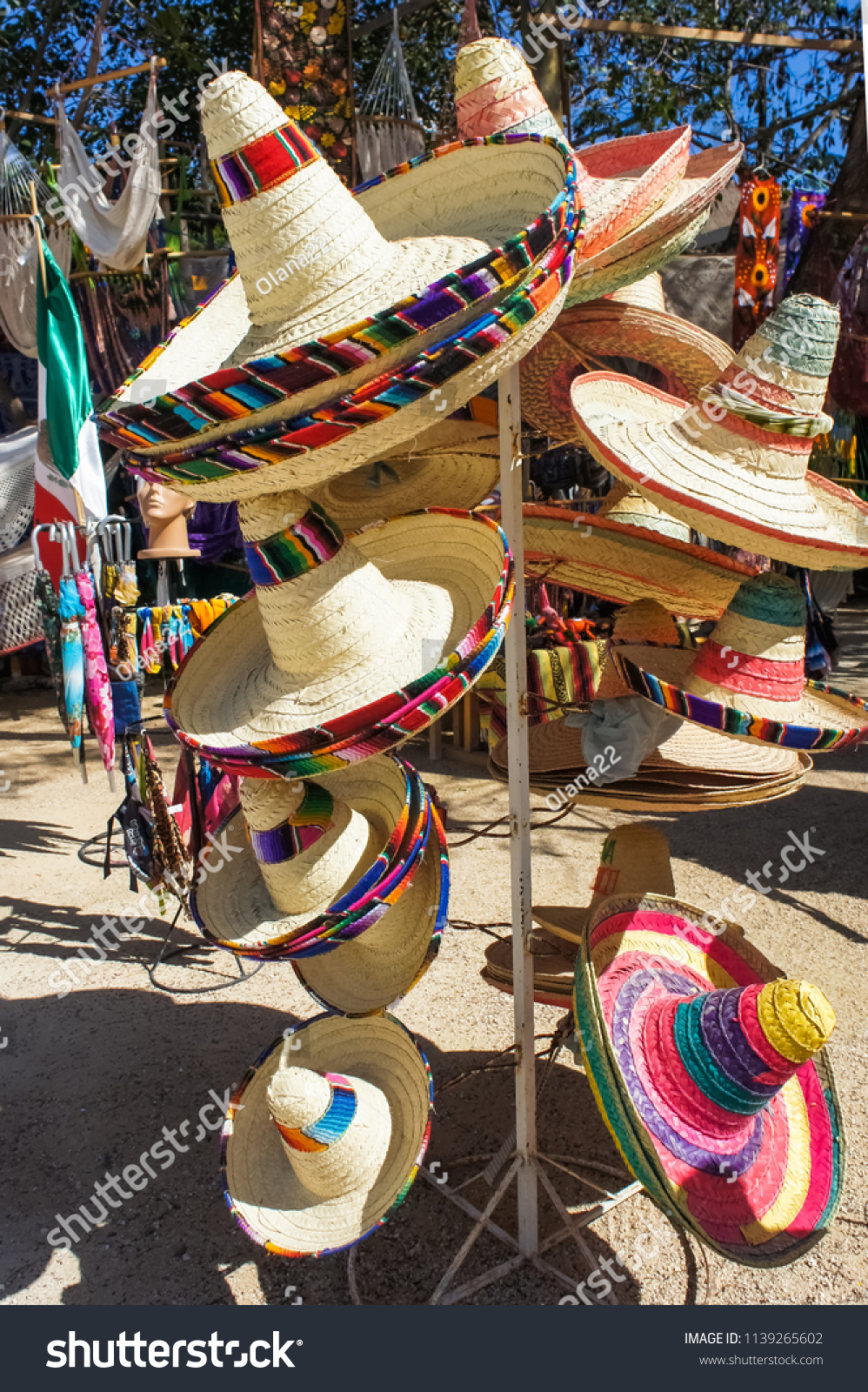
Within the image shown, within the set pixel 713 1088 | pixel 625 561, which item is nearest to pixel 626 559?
pixel 625 561

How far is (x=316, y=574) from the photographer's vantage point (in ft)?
4.31

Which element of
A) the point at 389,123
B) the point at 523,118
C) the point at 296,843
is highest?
the point at 389,123

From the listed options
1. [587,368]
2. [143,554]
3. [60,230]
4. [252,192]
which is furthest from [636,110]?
[252,192]

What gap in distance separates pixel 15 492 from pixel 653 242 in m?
4.92

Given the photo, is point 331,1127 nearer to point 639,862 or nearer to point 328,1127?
point 328,1127

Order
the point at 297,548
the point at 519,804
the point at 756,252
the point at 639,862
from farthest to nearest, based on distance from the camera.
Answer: the point at 756,252, the point at 639,862, the point at 519,804, the point at 297,548

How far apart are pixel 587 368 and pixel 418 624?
882 millimetres

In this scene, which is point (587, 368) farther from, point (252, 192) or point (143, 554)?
point (143, 554)

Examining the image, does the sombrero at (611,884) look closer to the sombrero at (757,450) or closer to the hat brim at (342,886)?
the hat brim at (342,886)

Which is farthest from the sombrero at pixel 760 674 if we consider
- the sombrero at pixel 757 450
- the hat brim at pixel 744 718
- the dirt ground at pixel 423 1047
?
the dirt ground at pixel 423 1047

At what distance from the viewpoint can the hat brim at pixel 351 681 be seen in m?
1.23

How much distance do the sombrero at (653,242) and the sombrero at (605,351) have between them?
13 cm

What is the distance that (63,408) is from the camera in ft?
12.3

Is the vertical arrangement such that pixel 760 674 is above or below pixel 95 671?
above
